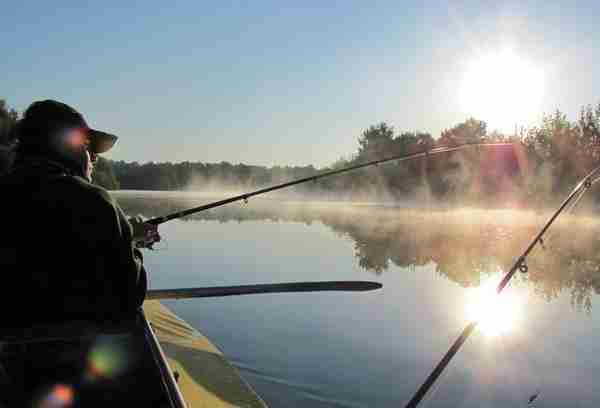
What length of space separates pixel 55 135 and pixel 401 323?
6.38 metres

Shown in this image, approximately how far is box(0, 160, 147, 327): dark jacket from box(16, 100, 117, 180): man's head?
0.14 m

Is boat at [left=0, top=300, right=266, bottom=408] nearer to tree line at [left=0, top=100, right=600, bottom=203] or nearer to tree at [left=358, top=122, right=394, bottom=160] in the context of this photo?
tree line at [left=0, top=100, right=600, bottom=203]

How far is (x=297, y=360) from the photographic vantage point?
5.68 meters

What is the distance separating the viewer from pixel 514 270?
3.23m

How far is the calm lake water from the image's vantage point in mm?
4961

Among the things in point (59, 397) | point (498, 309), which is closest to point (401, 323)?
point (498, 309)

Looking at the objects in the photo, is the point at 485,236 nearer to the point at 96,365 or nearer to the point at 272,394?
the point at 272,394

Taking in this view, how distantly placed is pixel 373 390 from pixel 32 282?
3893 millimetres

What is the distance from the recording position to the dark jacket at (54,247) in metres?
1.82

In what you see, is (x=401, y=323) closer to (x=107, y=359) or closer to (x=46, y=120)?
(x=107, y=359)

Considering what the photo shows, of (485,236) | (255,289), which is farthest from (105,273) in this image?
(485,236)

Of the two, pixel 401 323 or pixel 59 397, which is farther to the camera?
pixel 401 323

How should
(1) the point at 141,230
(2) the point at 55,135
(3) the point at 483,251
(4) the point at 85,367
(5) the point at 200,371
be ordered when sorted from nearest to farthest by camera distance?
(4) the point at 85,367, (2) the point at 55,135, (1) the point at 141,230, (5) the point at 200,371, (3) the point at 483,251

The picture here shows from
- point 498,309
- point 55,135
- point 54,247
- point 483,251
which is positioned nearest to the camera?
point 54,247
